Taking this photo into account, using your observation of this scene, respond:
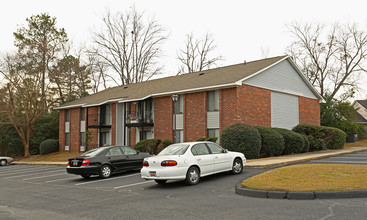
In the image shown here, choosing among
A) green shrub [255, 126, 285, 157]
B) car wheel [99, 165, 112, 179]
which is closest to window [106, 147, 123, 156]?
car wheel [99, 165, 112, 179]

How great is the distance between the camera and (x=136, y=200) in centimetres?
888

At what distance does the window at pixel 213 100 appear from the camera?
23.2 meters

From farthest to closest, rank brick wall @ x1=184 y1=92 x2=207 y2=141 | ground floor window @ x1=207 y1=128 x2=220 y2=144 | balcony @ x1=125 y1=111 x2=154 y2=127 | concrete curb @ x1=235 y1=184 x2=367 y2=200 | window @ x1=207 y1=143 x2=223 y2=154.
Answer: balcony @ x1=125 y1=111 x2=154 y2=127, brick wall @ x1=184 y1=92 x2=207 y2=141, ground floor window @ x1=207 y1=128 x2=220 y2=144, window @ x1=207 y1=143 x2=223 y2=154, concrete curb @ x1=235 y1=184 x2=367 y2=200

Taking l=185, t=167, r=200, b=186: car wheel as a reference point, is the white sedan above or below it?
above

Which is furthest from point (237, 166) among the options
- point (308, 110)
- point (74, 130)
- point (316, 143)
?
point (74, 130)

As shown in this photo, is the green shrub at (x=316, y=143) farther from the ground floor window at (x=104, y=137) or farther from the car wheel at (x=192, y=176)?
the ground floor window at (x=104, y=137)

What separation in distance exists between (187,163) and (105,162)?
5.04m

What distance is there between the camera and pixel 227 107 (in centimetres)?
2220

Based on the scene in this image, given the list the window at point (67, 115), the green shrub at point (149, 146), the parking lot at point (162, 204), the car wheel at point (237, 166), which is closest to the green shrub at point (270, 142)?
the car wheel at point (237, 166)

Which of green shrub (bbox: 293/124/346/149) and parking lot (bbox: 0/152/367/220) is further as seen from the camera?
green shrub (bbox: 293/124/346/149)

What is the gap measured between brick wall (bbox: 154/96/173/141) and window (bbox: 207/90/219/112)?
3.65 m

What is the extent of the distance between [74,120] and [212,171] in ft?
93.7

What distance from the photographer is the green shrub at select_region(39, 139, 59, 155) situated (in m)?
38.0

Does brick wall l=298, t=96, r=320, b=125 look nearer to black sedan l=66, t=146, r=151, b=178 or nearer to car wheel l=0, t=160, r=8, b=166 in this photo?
black sedan l=66, t=146, r=151, b=178
